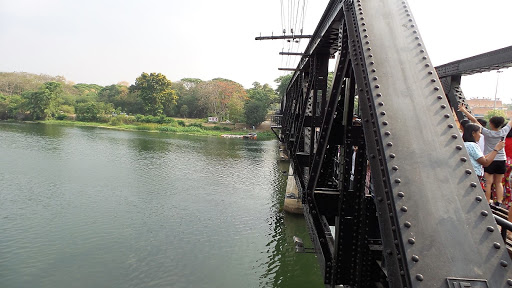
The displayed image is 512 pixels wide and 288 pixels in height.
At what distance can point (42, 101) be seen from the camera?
5812 centimetres

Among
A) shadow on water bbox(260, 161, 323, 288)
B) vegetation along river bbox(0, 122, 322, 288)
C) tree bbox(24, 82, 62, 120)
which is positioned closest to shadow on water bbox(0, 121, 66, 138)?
tree bbox(24, 82, 62, 120)

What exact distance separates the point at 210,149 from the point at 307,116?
94.6 ft

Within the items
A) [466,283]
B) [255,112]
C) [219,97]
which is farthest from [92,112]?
[466,283]

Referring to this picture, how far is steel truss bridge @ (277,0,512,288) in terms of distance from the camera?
60.1 inches

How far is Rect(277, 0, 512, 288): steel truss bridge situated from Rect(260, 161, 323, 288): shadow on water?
6.56 m

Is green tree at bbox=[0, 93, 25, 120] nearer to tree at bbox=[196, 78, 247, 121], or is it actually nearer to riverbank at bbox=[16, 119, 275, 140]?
riverbank at bbox=[16, 119, 275, 140]

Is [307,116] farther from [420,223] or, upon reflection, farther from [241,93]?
[241,93]

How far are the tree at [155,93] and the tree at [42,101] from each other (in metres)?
14.4

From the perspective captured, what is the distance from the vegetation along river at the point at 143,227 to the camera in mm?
9641

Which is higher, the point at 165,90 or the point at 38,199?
the point at 165,90

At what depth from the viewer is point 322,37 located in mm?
5508

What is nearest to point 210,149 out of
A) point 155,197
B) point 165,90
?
point 155,197

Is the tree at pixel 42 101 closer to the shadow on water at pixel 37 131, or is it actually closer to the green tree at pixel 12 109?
the green tree at pixel 12 109

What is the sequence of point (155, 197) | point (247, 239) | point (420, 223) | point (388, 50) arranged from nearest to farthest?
point (420, 223), point (388, 50), point (247, 239), point (155, 197)
